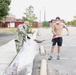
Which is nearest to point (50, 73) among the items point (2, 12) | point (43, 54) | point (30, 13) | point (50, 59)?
point (50, 59)

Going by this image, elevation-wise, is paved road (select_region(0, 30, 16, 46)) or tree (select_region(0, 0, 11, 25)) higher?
tree (select_region(0, 0, 11, 25))

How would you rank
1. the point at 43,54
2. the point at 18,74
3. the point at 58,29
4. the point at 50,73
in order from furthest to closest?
the point at 43,54 → the point at 58,29 → the point at 50,73 → the point at 18,74

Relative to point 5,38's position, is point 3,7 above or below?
above

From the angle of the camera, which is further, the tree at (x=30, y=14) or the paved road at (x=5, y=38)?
the tree at (x=30, y=14)

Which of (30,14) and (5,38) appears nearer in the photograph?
(5,38)

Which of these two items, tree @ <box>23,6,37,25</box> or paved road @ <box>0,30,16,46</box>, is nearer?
paved road @ <box>0,30,16,46</box>

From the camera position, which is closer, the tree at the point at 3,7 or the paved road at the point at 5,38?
the paved road at the point at 5,38

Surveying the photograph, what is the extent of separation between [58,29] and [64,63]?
1506 millimetres

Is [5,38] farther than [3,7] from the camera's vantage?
No

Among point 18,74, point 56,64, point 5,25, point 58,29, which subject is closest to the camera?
point 18,74

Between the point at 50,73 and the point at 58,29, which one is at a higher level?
the point at 58,29

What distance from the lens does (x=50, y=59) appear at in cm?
1171

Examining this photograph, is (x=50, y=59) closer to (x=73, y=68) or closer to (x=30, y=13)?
(x=73, y=68)

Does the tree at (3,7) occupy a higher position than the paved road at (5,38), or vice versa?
the tree at (3,7)
